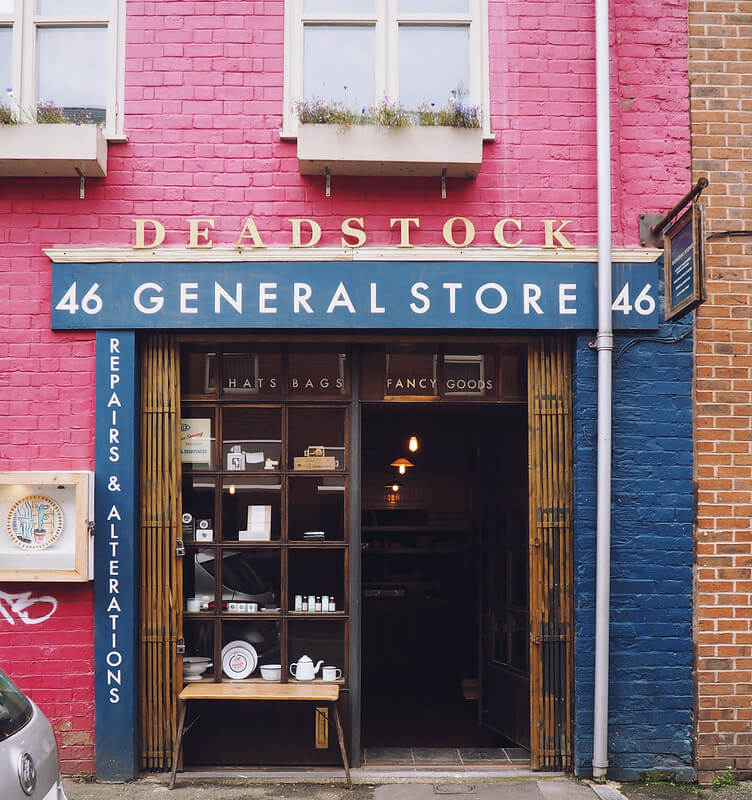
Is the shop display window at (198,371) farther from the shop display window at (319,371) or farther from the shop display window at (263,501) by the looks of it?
the shop display window at (319,371)

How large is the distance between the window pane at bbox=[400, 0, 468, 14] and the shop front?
1.97 metres

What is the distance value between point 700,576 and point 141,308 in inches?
177

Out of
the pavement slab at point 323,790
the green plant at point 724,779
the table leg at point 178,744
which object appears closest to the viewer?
the pavement slab at point 323,790

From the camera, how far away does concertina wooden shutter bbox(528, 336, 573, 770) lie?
630 cm

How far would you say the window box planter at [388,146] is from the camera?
6152 millimetres

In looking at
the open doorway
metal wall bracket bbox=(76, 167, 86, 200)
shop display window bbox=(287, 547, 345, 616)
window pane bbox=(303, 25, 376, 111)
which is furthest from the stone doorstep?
window pane bbox=(303, 25, 376, 111)

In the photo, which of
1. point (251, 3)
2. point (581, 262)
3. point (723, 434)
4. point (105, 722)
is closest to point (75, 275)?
point (251, 3)

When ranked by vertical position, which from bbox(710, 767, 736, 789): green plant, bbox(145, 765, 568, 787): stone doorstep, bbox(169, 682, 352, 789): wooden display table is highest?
bbox(169, 682, 352, 789): wooden display table

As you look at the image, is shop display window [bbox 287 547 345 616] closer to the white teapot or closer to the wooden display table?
the white teapot

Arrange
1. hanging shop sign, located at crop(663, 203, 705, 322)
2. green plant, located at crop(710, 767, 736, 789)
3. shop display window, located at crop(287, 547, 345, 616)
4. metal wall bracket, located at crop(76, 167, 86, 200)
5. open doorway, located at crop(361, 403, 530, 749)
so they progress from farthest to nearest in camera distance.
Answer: open doorway, located at crop(361, 403, 530, 749)
shop display window, located at crop(287, 547, 345, 616)
metal wall bracket, located at crop(76, 167, 86, 200)
green plant, located at crop(710, 767, 736, 789)
hanging shop sign, located at crop(663, 203, 705, 322)

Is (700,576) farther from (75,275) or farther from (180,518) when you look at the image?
(75,275)

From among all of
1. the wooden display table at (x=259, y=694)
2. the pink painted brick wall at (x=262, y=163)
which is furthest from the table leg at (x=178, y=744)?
the pink painted brick wall at (x=262, y=163)

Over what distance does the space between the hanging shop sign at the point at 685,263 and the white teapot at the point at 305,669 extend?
11.9ft

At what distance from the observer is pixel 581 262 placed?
20.7 ft
